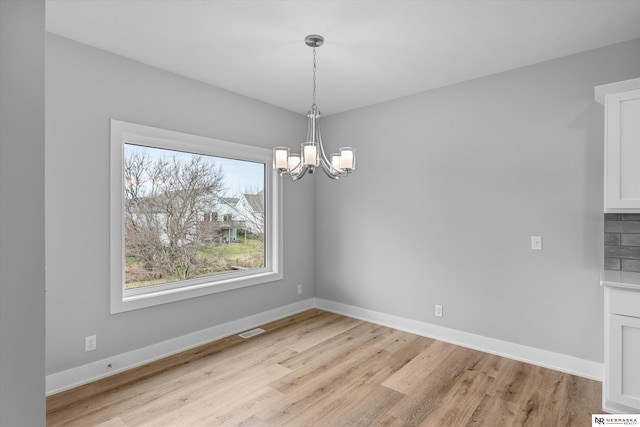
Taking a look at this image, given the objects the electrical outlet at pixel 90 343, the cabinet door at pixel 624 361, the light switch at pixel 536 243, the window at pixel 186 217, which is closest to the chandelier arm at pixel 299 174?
the window at pixel 186 217

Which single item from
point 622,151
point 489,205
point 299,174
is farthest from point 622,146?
point 299,174

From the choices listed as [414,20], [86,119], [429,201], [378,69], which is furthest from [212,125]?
[429,201]

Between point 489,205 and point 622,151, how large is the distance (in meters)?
1.13

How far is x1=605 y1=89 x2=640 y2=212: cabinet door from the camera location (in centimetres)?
234

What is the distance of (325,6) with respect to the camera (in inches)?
89.0

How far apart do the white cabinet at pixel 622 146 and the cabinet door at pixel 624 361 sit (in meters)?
0.79

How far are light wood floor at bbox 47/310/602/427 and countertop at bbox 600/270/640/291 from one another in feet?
2.96

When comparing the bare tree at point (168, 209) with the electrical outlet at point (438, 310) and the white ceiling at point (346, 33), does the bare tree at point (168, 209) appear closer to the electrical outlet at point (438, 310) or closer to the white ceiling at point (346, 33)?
the white ceiling at point (346, 33)

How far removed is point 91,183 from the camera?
9.08 ft

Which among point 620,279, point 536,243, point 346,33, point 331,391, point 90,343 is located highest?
point 346,33

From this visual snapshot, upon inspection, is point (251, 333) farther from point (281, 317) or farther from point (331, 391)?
point (331, 391)

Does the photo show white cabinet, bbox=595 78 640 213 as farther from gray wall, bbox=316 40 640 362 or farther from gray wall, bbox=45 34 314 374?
gray wall, bbox=45 34 314 374

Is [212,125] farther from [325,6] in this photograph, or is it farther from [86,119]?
[325,6]

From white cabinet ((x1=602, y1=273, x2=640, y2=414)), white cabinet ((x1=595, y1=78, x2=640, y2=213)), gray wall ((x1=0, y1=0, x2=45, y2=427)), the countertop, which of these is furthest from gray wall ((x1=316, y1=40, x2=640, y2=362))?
gray wall ((x1=0, y1=0, x2=45, y2=427))
